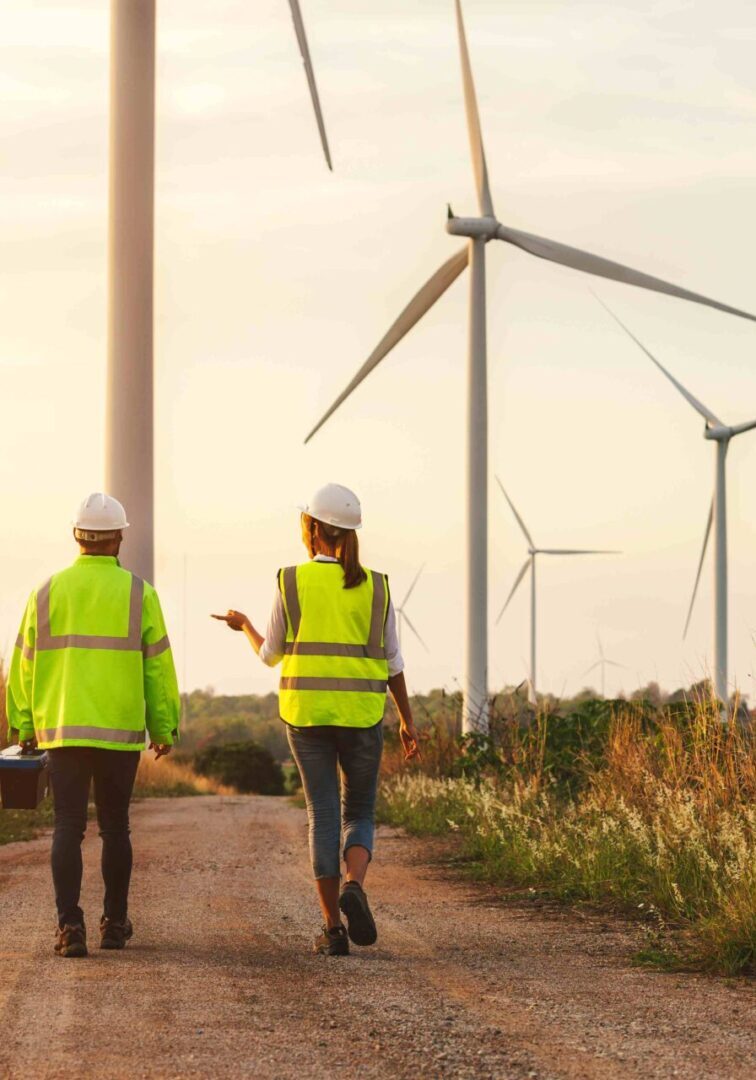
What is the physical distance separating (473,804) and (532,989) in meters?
8.60

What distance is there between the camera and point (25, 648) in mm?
8414

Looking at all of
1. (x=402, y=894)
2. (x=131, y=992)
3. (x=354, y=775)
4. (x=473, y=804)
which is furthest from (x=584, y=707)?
(x=131, y=992)

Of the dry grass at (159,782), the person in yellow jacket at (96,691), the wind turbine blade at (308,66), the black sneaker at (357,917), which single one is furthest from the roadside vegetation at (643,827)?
the dry grass at (159,782)

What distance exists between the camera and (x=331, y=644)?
27.0ft

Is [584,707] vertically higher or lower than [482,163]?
lower

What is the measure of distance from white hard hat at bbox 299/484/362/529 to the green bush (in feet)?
130

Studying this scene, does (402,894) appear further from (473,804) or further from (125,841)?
(473,804)

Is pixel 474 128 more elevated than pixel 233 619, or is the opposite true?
pixel 474 128

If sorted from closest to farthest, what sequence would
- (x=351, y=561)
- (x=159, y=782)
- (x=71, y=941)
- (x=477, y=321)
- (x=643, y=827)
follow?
(x=71, y=941), (x=351, y=561), (x=643, y=827), (x=477, y=321), (x=159, y=782)

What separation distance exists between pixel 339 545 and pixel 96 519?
129 centimetres

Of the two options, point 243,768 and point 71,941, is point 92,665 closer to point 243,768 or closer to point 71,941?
point 71,941

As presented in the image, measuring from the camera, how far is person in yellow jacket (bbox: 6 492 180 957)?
818cm

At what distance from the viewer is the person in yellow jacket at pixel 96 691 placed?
26.8 ft

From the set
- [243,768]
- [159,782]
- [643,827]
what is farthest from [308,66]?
[243,768]
